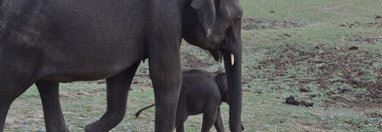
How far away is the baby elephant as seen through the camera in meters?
7.49

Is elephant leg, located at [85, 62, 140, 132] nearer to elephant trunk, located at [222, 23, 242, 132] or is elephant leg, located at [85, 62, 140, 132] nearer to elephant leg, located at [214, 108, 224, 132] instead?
elephant trunk, located at [222, 23, 242, 132]

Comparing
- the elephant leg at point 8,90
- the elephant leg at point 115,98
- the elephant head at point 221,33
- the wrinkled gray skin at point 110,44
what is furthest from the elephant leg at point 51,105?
the elephant head at point 221,33

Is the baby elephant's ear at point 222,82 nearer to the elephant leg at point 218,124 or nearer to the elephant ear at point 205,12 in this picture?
the elephant leg at point 218,124

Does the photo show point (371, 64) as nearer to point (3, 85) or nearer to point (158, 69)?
point (158, 69)

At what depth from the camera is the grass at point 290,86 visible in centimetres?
824

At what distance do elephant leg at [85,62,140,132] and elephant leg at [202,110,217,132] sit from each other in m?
1.51

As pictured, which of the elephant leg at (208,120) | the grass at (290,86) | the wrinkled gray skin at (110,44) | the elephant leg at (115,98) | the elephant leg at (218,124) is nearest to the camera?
the wrinkled gray skin at (110,44)

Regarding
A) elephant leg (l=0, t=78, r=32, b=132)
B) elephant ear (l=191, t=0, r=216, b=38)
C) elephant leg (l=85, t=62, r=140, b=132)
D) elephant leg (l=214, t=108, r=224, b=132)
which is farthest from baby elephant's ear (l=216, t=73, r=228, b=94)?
elephant leg (l=0, t=78, r=32, b=132)

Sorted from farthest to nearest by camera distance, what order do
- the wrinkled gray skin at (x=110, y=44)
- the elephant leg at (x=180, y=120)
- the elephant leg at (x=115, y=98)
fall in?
the elephant leg at (x=180, y=120)
the elephant leg at (x=115, y=98)
the wrinkled gray skin at (x=110, y=44)

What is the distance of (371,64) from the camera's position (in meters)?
12.2

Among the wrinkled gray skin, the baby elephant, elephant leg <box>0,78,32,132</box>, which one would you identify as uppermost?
the wrinkled gray skin

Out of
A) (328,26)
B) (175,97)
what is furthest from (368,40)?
(175,97)

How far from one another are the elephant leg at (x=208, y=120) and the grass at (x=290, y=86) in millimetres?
508

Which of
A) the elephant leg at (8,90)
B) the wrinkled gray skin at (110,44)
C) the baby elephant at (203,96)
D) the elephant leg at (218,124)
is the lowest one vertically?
the elephant leg at (218,124)
